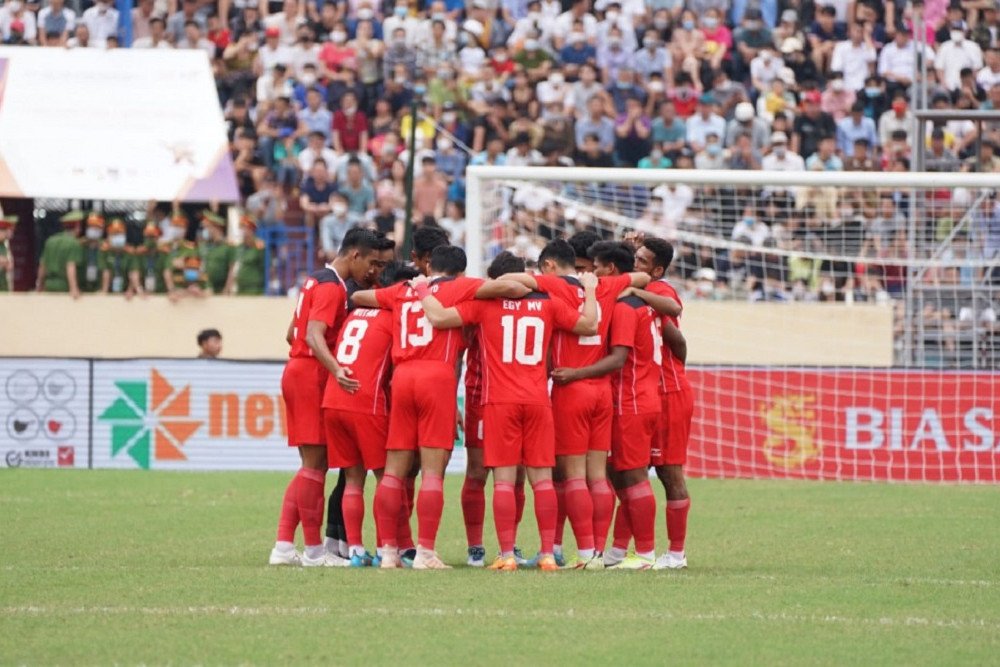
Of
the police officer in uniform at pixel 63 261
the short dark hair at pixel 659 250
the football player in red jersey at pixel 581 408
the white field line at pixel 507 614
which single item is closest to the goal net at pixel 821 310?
the short dark hair at pixel 659 250

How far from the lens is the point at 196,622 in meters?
8.59

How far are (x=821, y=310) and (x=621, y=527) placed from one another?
11.6 metres

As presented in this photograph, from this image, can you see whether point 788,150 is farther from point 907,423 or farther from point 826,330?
point 907,423

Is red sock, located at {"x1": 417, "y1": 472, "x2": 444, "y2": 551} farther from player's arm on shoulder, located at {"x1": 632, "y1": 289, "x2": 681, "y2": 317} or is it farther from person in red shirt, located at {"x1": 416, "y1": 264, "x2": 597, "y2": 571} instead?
player's arm on shoulder, located at {"x1": 632, "y1": 289, "x2": 681, "y2": 317}

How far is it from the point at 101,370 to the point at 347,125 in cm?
714

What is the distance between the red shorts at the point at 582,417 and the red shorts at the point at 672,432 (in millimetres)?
429

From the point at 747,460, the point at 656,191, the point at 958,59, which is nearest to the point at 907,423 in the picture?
the point at 747,460

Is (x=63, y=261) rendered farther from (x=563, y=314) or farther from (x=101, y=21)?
(x=563, y=314)

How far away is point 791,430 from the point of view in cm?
1992

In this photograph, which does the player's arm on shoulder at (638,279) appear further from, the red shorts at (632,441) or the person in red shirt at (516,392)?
the red shorts at (632,441)

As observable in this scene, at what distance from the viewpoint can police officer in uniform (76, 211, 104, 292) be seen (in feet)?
76.9

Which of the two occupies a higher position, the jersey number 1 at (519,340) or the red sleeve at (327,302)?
the red sleeve at (327,302)

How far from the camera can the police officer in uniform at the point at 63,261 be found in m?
23.6

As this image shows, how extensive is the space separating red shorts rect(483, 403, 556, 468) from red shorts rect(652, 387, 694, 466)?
0.89 m
